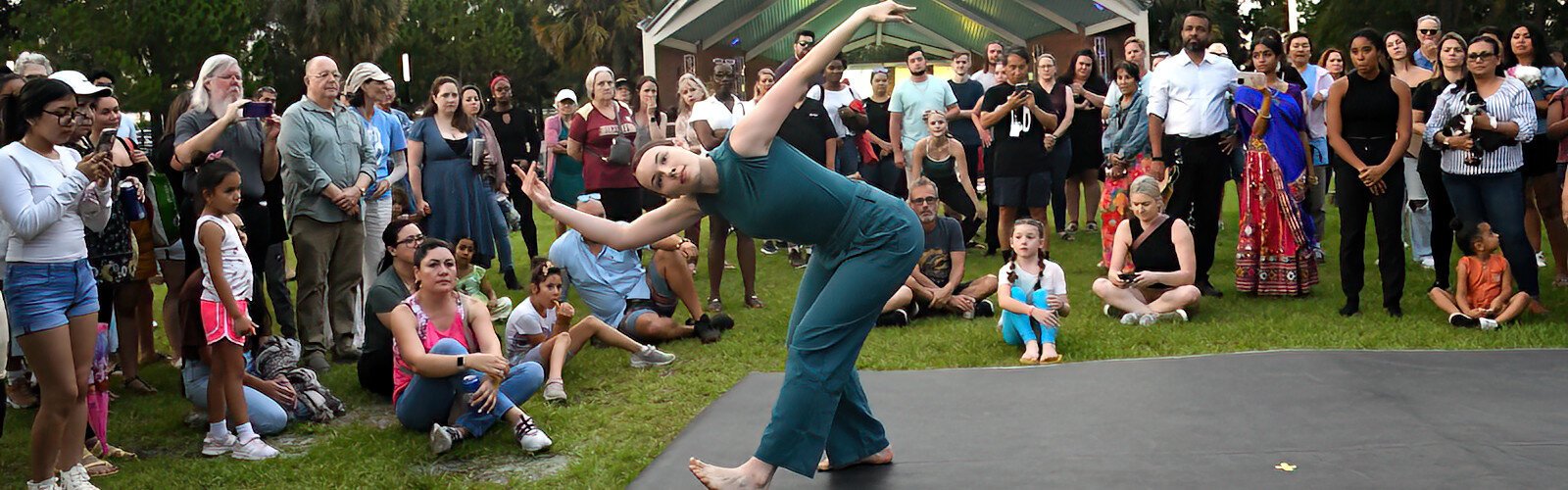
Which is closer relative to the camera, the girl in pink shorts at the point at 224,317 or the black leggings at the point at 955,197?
the girl in pink shorts at the point at 224,317

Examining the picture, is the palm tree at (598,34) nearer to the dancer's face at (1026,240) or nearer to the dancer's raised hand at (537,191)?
the dancer's face at (1026,240)

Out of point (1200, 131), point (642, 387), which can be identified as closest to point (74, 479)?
point (642, 387)

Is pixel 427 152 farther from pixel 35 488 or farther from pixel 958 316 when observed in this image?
pixel 35 488

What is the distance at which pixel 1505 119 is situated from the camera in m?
6.48

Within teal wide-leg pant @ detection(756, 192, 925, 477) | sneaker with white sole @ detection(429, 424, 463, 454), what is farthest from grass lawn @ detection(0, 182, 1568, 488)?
teal wide-leg pant @ detection(756, 192, 925, 477)

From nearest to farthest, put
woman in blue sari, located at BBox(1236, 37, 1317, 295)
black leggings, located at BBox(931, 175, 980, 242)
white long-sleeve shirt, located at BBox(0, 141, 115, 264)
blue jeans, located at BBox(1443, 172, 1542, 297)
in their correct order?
1. white long-sleeve shirt, located at BBox(0, 141, 115, 264)
2. blue jeans, located at BBox(1443, 172, 1542, 297)
3. woman in blue sari, located at BBox(1236, 37, 1317, 295)
4. black leggings, located at BBox(931, 175, 980, 242)

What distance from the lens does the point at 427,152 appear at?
8156 mm

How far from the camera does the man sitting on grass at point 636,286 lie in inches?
272

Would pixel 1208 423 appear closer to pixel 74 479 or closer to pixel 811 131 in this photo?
pixel 74 479

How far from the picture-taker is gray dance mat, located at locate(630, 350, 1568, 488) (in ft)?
13.4

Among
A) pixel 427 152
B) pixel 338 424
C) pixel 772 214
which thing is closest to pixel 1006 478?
pixel 772 214

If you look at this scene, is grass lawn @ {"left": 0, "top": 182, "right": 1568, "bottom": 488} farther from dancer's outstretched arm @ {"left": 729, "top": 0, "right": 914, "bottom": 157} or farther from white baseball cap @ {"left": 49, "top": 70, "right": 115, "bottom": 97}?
white baseball cap @ {"left": 49, "top": 70, "right": 115, "bottom": 97}

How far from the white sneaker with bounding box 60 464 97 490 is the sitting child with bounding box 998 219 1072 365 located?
3.71 metres

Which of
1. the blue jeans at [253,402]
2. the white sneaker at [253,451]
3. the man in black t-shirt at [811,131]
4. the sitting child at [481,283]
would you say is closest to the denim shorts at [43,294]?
the white sneaker at [253,451]
